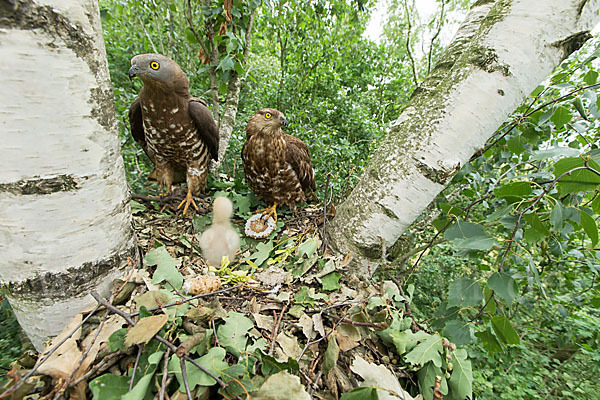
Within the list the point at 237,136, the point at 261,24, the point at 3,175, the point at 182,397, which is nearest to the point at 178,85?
the point at 3,175

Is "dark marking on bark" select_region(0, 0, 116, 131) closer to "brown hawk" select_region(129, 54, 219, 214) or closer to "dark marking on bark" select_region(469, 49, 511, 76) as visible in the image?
"brown hawk" select_region(129, 54, 219, 214)

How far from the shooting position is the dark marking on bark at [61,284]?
887 mm

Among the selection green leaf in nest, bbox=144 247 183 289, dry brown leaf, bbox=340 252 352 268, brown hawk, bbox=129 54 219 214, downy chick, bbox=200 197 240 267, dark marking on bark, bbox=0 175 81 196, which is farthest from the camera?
brown hawk, bbox=129 54 219 214

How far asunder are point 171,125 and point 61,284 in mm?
1366

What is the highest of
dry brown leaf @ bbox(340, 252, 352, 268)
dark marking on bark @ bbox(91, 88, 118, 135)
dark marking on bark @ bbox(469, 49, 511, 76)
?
dark marking on bark @ bbox(469, 49, 511, 76)

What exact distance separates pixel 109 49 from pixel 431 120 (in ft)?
21.1

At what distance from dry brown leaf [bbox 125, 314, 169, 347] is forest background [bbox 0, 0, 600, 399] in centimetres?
104

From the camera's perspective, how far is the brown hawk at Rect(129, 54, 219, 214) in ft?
5.77

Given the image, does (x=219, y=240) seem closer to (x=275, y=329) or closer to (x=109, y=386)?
(x=275, y=329)

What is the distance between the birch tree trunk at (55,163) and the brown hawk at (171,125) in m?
0.93

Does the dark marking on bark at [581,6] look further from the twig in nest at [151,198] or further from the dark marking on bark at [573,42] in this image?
the twig in nest at [151,198]

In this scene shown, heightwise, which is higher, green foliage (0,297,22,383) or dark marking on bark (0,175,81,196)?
dark marking on bark (0,175,81,196)

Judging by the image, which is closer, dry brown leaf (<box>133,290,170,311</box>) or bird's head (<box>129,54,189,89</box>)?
dry brown leaf (<box>133,290,170,311</box>)

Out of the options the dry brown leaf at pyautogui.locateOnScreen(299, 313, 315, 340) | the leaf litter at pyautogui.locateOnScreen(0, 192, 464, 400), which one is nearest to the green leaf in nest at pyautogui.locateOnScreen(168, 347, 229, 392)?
the leaf litter at pyautogui.locateOnScreen(0, 192, 464, 400)
